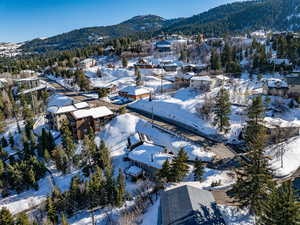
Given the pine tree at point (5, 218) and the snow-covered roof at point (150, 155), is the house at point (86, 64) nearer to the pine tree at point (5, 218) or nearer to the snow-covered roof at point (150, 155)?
the snow-covered roof at point (150, 155)

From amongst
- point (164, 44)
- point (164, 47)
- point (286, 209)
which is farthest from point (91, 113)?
point (164, 44)

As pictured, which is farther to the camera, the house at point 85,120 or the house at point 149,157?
the house at point 85,120

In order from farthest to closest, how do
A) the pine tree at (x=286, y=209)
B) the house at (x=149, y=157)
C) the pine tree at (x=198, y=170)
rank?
the house at (x=149, y=157)
the pine tree at (x=198, y=170)
the pine tree at (x=286, y=209)

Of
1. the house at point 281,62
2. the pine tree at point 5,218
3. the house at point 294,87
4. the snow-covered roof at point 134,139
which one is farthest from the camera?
the house at point 281,62

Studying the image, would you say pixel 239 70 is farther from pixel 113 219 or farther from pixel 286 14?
pixel 286 14

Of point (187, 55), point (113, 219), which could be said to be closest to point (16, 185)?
point (113, 219)

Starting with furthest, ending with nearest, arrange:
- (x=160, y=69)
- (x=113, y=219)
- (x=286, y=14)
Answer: (x=286, y=14)
(x=160, y=69)
(x=113, y=219)

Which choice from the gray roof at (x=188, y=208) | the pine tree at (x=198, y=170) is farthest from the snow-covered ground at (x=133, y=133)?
the gray roof at (x=188, y=208)
